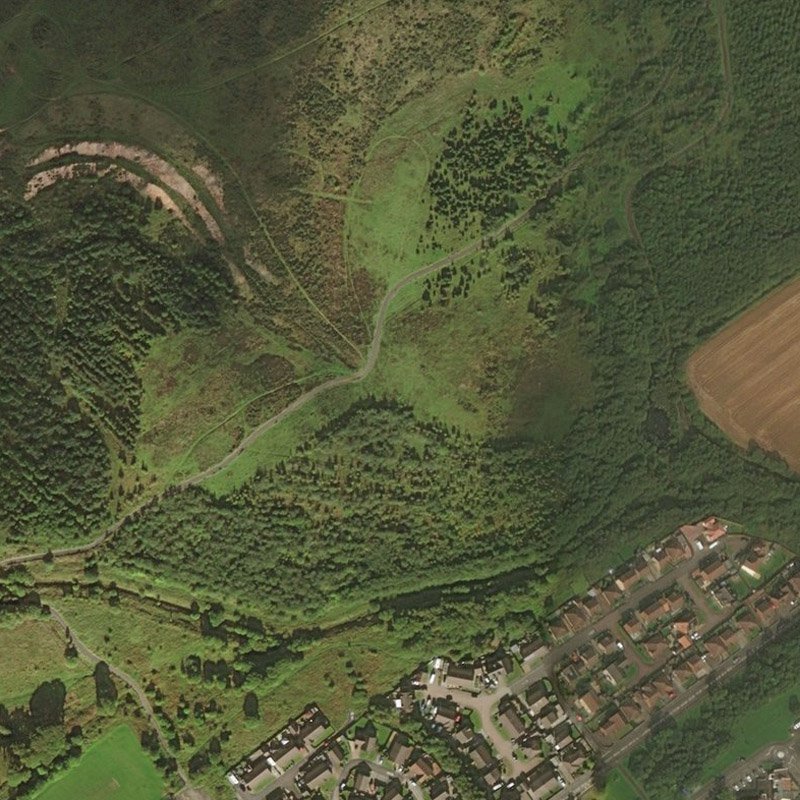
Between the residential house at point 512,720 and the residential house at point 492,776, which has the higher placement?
the residential house at point 512,720

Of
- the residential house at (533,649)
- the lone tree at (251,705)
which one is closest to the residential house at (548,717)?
the residential house at (533,649)

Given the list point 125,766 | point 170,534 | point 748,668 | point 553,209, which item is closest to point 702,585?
point 748,668

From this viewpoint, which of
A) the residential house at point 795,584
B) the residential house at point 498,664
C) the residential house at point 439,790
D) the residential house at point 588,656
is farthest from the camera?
the residential house at point 795,584

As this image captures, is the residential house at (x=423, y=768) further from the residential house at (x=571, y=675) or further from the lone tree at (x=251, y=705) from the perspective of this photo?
the lone tree at (x=251, y=705)

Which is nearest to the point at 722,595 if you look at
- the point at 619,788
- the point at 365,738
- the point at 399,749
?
the point at 619,788

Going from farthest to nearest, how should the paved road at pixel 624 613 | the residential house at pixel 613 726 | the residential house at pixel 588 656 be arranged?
the residential house at pixel 588 656 < the paved road at pixel 624 613 < the residential house at pixel 613 726

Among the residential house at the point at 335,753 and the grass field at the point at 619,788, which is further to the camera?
the grass field at the point at 619,788
